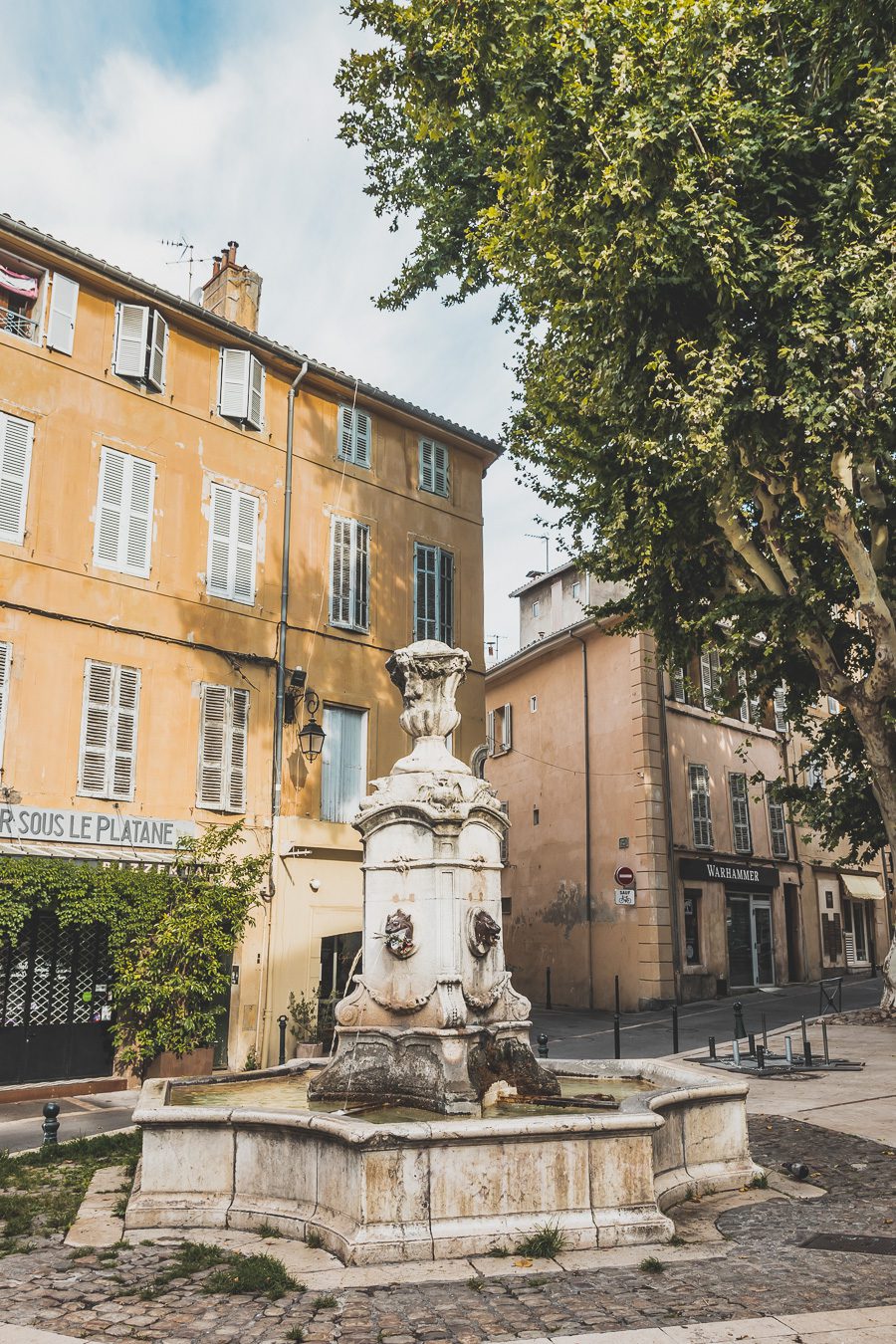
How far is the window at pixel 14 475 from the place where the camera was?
14672 mm

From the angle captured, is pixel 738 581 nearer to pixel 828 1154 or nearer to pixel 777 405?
pixel 777 405

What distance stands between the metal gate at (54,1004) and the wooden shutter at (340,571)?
22.0 ft

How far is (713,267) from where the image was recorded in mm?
11445

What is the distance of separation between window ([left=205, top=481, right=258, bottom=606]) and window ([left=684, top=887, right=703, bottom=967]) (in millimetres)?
12376

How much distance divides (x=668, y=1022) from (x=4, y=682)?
42.5ft

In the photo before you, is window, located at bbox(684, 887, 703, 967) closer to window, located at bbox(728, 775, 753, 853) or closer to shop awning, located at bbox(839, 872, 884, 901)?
window, located at bbox(728, 775, 753, 853)

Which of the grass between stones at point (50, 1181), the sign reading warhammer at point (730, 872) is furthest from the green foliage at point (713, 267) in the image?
the grass between stones at point (50, 1181)

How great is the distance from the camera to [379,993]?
7891 mm

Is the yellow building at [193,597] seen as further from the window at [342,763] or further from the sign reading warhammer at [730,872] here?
the sign reading warhammer at [730,872]

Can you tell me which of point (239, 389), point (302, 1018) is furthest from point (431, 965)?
point (239, 389)

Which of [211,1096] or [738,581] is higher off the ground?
[738,581]

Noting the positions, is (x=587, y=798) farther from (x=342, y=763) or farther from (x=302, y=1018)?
(x=302, y=1018)

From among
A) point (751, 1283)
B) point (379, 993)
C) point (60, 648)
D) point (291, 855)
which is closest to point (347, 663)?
point (291, 855)

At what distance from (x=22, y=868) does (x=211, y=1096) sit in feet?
19.0
